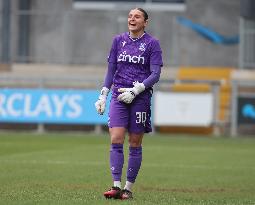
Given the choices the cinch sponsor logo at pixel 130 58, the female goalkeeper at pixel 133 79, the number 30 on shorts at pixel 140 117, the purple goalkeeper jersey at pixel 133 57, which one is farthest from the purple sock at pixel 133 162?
the cinch sponsor logo at pixel 130 58

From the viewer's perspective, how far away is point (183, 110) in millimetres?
27031

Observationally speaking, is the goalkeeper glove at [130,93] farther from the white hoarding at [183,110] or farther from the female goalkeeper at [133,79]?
the white hoarding at [183,110]

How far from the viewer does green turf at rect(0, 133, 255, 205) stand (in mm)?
11766

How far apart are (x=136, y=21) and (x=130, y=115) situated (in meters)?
1.08

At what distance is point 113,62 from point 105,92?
362 mm

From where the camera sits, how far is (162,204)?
35.3 ft

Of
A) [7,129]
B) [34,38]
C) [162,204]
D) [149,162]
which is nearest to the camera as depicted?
[162,204]

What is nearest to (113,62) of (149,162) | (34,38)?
(149,162)

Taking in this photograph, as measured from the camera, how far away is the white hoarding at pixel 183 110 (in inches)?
1061

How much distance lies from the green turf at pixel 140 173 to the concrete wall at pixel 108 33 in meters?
7.55

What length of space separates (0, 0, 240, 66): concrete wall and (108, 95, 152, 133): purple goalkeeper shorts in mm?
20032

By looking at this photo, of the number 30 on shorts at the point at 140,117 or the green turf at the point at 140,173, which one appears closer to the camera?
the number 30 on shorts at the point at 140,117

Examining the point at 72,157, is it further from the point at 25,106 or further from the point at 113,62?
→ the point at 25,106

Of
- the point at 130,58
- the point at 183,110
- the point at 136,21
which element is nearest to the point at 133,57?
the point at 130,58
